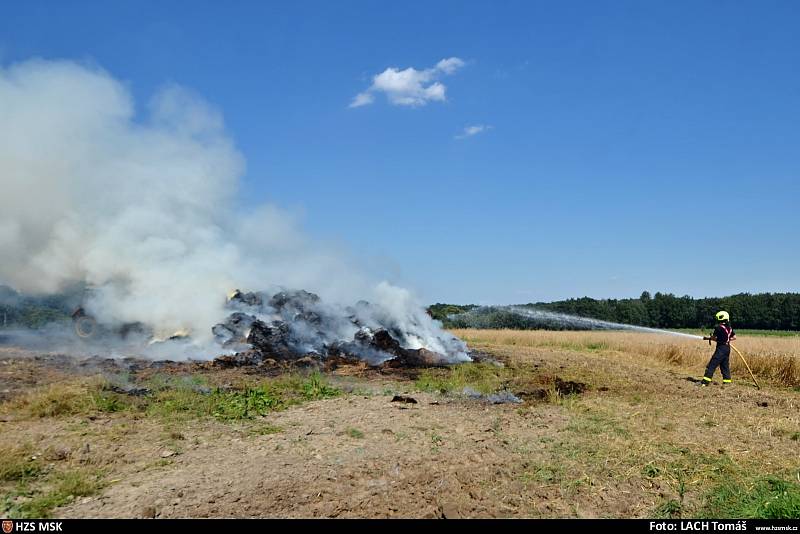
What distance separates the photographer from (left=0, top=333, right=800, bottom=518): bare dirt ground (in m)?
5.38

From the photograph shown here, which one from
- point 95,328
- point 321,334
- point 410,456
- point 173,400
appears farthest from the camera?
point 95,328

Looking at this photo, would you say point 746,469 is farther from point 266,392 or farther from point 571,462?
point 266,392

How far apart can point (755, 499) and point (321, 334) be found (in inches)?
579

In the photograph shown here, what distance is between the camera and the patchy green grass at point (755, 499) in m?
5.04

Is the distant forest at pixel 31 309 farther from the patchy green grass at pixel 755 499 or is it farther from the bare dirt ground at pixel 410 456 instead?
the patchy green grass at pixel 755 499

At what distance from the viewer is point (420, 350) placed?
17.8 m

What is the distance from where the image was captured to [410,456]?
6.77 m

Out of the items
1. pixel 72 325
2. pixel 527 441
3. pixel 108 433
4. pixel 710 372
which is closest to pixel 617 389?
pixel 710 372

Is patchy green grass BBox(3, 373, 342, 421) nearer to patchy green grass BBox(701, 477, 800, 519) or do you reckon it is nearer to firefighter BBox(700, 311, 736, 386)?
patchy green grass BBox(701, 477, 800, 519)

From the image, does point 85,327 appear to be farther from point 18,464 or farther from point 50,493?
point 50,493

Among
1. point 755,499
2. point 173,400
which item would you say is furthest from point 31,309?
point 755,499

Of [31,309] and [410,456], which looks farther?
[31,309]

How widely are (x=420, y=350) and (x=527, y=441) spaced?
10230mm

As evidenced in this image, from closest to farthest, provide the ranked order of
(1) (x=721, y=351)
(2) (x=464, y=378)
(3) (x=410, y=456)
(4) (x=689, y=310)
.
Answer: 1. (3) (x=410, y=456)
2. (1) (x=721, y=351)
3. (2) (x=464, y=378)
4. (4) (x=689, y=310)
